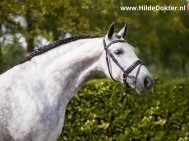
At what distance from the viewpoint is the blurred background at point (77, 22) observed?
659 centimetres

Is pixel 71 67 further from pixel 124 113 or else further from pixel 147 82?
pixel 124 113

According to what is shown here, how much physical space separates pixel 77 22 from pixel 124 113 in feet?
11.6

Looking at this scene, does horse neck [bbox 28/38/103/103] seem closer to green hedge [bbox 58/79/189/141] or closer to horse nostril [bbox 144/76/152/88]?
horse nostril [bbox 144/76/152/88]

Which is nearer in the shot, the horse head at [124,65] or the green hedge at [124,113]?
the horse head at [124,65]

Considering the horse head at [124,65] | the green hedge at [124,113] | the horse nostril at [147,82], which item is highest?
the horse head at [124,65]

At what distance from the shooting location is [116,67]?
11.0 ft

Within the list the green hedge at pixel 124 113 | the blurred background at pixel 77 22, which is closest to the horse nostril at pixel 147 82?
the blurred background at pixel 77 22

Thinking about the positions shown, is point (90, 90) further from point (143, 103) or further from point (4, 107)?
point (4, 107)

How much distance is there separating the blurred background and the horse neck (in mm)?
1204

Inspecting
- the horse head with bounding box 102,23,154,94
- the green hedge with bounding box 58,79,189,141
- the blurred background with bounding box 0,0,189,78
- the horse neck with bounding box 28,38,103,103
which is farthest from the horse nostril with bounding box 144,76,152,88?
the green hedge with bounding box 58,79,189,141

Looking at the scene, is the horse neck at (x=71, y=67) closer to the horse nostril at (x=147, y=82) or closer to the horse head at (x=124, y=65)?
the horse head at (x=124, y=65)

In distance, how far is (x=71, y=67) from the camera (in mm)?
3494

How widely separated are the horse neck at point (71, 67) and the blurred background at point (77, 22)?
3.95 ft

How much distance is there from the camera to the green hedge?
640 centimetres
